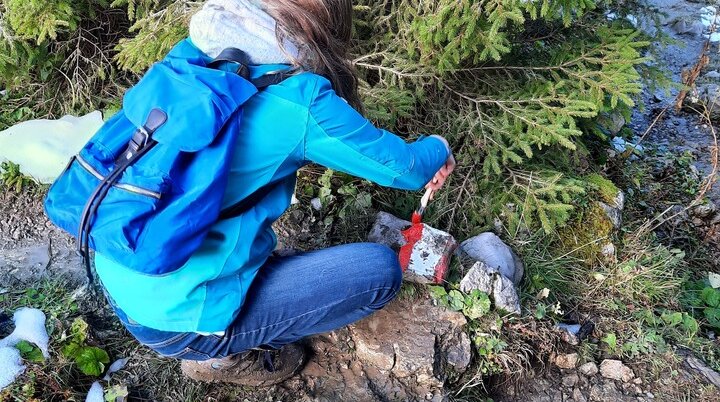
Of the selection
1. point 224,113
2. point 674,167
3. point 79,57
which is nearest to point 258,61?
point 224,113

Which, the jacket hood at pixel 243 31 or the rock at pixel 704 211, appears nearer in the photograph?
the jacket hood at pixel 243 31

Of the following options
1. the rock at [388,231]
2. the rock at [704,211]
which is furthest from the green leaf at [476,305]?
the rock at [704,211]

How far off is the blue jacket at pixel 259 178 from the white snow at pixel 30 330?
75cm

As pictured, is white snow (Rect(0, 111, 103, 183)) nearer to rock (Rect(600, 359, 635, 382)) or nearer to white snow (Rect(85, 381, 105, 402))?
A: white snow (Rect(85, 381, 105, 402))

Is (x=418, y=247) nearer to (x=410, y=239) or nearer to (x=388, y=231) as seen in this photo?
(x=410, y=239)

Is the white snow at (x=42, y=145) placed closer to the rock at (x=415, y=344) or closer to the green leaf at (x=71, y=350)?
the green leaf at (x=71, y=350)

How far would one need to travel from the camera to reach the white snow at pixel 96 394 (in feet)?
7.97

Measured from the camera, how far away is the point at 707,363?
3.18 metres

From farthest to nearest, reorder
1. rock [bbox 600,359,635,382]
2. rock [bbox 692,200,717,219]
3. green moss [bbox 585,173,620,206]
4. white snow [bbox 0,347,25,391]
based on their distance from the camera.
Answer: rock [bbox 692,200,717,219] < green moss [bbox 585,173,620,206] < rock [bbox 600,359,635,382] < white snow [bbox 0,347,25,391]

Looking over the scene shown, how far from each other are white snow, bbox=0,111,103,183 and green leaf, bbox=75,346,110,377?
54.6 inches

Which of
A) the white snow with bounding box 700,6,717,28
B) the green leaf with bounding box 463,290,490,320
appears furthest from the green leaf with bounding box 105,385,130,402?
the white snow with bounding box 700,6,717,28

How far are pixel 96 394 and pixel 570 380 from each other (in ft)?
7.68

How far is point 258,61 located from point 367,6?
182cm

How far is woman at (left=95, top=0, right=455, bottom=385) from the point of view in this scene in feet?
5.89
